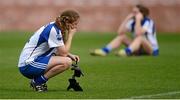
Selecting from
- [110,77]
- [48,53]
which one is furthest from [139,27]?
[48,53]

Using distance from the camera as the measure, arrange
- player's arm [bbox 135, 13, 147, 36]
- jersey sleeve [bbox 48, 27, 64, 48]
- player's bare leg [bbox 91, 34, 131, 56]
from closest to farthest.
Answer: jersey sleeve [bbox 48, 27, 64, 48] → player's arm [bbox 135, 13, 147, 36] → player's bare leg [bbox 91, 34, 131, 56]

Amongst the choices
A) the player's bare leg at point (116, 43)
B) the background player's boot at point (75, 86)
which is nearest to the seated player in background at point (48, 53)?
the background player's boot at point (75, 86)

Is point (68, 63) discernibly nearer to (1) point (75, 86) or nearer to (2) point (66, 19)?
(1) point (75, 86)

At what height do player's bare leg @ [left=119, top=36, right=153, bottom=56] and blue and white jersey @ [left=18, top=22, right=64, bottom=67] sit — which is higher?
blue and white jersey @ [left=18, top=22, right=64, bottom=67]

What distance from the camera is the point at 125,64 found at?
60.1ft

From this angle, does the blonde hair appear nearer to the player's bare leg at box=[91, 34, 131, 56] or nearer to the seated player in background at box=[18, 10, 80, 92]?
the seated player in background at box=[18, 10, 80, 92]

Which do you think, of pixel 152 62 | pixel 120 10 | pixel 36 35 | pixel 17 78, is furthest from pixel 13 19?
pixel 36 35

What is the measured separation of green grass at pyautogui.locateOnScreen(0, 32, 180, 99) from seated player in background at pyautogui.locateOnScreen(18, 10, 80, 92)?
0.96ft

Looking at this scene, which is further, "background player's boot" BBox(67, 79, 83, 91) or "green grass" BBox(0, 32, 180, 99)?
"background player's boot" BBox(67, 79, 83, 91)

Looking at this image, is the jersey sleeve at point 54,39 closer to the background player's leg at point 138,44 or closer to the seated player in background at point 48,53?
the seated player in background at point 48,53

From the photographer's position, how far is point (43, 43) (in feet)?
42.3

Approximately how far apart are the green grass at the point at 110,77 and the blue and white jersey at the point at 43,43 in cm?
57

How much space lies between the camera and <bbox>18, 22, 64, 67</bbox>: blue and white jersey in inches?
502

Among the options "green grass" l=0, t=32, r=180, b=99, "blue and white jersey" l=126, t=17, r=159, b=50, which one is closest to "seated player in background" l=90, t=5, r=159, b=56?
"blue and white jersey" l=126, t=17, r=159, b=50
